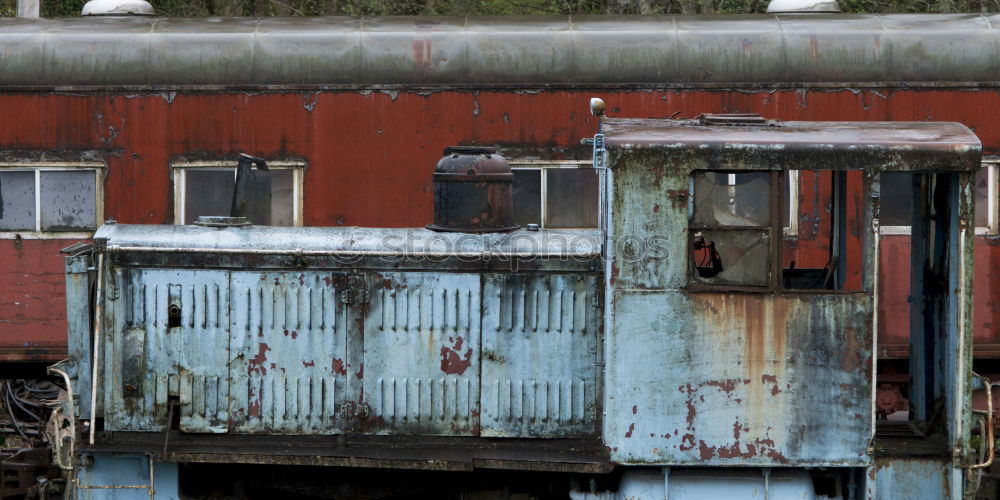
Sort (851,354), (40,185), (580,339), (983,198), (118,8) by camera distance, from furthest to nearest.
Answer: (118,8) < (40,185) < (983,198) < (580,339) < (851,354)

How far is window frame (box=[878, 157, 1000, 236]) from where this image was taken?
980 centimetres

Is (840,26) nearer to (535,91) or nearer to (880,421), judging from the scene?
(535,91)

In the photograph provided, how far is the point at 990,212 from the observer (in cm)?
983

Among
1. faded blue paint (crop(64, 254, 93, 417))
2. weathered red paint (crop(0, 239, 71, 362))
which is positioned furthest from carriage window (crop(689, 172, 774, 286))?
weathered red paint (crop(0, 239, 71, 362))

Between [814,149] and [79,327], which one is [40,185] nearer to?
[79,327]

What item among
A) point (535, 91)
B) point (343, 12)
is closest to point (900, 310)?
point (535, 91)

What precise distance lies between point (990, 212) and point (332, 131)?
5890mm

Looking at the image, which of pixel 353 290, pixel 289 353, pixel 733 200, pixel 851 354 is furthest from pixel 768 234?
pixel 289 353

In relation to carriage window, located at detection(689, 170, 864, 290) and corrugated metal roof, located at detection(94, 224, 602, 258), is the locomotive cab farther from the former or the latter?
corrugated metal roof, located at detection(94, 224, 602, 258)

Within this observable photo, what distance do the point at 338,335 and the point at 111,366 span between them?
146 centimetres

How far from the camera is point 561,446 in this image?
685cm

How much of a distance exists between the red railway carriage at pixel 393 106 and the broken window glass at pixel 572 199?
0.01m

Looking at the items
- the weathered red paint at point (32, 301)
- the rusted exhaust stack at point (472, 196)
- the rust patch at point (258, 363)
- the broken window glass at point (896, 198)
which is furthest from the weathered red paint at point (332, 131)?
the rust patch at point (258, 363)

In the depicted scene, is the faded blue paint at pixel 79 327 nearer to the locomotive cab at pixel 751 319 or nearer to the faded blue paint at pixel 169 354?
the faded blue paint at pixel 169 354
